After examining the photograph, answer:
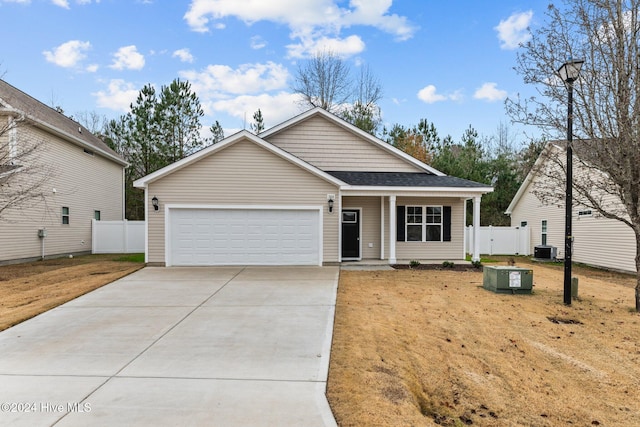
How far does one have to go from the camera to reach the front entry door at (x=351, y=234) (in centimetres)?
1376

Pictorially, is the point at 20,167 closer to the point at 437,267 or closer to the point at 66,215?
the point at 66,215

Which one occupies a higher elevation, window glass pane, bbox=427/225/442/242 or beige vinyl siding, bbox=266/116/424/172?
beige vinyl siding, bbox=266/116/424/172

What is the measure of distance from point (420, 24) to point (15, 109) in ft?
53.3

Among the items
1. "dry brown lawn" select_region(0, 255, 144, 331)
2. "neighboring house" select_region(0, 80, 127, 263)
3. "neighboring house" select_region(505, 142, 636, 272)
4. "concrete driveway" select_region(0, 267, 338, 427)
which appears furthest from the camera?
"neighboring house" select_region(0, 80, 127, 263)

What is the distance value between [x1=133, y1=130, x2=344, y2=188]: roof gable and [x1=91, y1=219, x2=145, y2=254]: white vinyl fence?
759 centimetres

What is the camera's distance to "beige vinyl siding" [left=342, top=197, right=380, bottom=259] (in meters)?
13.8

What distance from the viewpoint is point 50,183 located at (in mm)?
15336

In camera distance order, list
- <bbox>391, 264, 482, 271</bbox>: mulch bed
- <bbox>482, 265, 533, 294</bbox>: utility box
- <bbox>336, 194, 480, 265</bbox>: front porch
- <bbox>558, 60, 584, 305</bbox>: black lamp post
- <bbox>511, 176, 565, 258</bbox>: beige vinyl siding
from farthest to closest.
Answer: <bbox>511, 176, 565, 258</bbox>: beige vinyl siding
<bbox>336, 194, 480, 265</bbox>: front porch
<bbox>391, 264, 482, 271</bbox>: mulch bed
<bbox>482, 265, 533, 294</bbox>: utility box
<bbox>558, 60, 584, 305</bbox>: black lamp post

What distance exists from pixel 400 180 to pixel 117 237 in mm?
14204

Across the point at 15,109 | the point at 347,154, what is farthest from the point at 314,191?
the point at 15,109

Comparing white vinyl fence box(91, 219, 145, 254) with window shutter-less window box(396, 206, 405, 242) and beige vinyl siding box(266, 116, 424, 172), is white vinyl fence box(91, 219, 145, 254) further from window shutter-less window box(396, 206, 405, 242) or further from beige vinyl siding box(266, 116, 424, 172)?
window shutter-less window box(396, 206, 405, 242)

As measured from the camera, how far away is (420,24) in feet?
53.3

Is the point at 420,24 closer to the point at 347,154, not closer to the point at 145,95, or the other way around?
the point at 347,154

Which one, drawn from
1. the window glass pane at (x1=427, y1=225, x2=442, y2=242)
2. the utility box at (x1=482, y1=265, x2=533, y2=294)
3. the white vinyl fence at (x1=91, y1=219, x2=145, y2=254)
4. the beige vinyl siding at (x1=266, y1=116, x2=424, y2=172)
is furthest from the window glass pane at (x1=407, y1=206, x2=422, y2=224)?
the white vinyl fence at (x1=91, y1=219, x2=145, y2=254)
